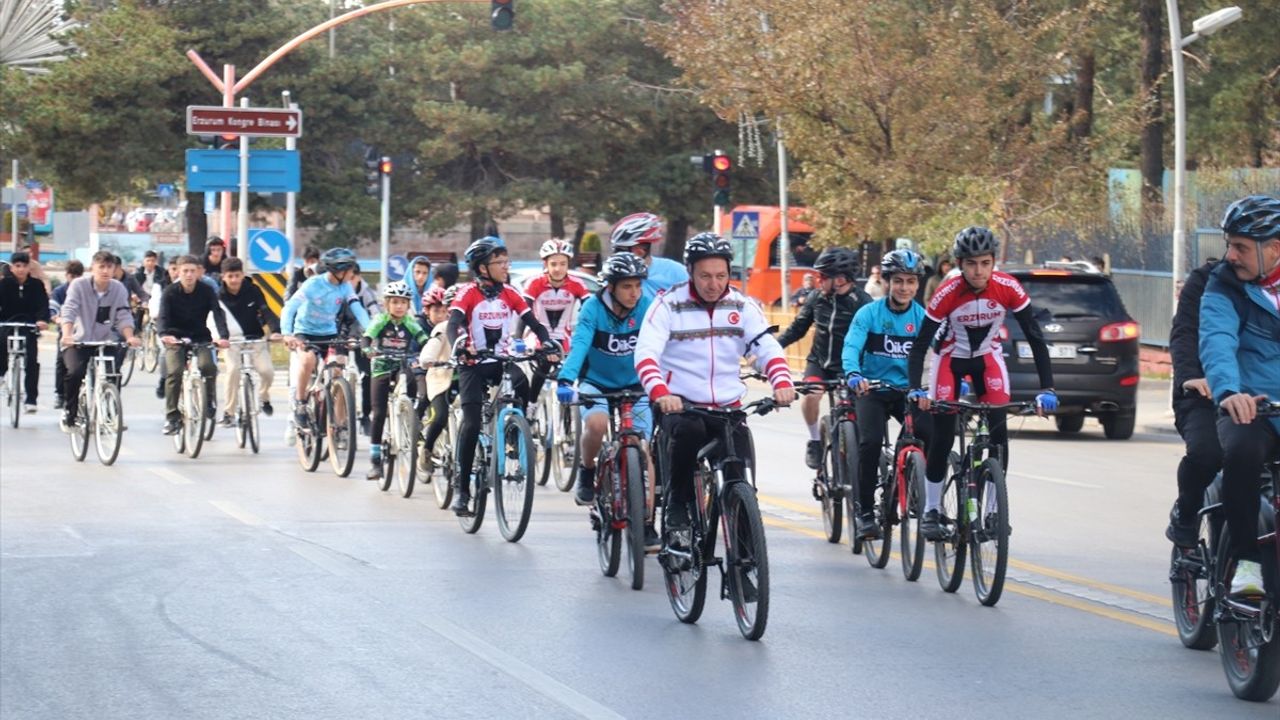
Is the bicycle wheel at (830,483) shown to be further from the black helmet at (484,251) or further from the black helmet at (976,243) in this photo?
the black helmet at (484,251)

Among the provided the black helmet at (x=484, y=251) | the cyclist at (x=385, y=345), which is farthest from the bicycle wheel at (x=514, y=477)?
the cyclist at (x=385, y=345)

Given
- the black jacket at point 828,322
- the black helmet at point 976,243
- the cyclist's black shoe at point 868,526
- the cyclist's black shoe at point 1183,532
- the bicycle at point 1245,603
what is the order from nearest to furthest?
the bicycle at point 1245,603, the cyclist's black shoe at point 1183,532, the black helmet at point 976,243, the cyclist's black shoe at point 868,526, the black jacket at point 828,322

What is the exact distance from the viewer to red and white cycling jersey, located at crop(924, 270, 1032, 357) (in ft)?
33.3

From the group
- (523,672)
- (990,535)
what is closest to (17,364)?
(990,535)

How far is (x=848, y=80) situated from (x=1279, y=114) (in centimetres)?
1984

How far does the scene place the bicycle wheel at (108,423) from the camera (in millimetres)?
16797

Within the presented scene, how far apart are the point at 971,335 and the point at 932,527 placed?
1.00 m

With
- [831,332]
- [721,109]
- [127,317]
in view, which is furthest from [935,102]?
[831,332]

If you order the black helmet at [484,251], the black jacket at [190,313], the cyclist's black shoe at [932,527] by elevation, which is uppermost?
the black helmet at [484,251]

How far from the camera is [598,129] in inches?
2282

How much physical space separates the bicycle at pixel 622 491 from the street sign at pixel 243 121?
57.2ft

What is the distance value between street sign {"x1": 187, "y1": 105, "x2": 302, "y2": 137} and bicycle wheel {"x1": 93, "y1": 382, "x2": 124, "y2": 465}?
10282 millimetres

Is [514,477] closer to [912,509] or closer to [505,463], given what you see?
[505,463]

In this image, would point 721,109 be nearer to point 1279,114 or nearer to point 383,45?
→ point 1279,114
